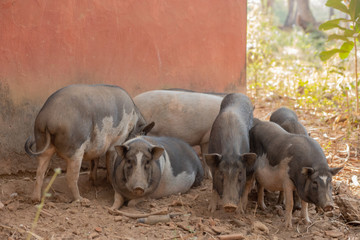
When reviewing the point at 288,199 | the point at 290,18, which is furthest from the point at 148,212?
the point at 290,18

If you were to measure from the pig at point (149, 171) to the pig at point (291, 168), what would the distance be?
0.88 metres

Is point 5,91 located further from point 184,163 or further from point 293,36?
point 293,36

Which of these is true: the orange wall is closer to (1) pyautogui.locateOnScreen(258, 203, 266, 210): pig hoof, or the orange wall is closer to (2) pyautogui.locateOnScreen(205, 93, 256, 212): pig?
(2) pyautogui.locateOnScreen(205, 93, 256, 212): pig

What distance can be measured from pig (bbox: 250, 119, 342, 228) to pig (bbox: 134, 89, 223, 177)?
118 centimetres

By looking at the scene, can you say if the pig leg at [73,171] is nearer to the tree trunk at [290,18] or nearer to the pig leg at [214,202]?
the pig leg at [214,202]

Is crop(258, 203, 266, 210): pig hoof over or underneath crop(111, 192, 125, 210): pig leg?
underneath

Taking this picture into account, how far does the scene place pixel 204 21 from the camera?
6.98 meters

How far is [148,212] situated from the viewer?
16.0ft

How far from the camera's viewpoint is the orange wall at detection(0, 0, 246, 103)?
17.4 ft

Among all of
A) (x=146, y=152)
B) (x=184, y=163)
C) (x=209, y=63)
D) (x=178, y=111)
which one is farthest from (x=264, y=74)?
(x=146, y=152)

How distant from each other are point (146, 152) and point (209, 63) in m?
2.57

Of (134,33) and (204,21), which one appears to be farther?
(204,21)

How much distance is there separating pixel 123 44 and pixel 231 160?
2.37 m

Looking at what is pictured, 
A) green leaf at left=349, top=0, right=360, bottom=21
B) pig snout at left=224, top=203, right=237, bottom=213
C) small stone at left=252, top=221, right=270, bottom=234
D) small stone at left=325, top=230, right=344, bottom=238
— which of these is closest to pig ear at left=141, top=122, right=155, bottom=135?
pig snout at left=224, top=203, right=237, bottom=213
